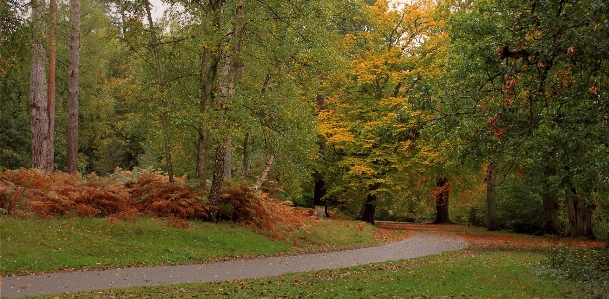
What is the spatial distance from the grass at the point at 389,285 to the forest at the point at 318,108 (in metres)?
2.45

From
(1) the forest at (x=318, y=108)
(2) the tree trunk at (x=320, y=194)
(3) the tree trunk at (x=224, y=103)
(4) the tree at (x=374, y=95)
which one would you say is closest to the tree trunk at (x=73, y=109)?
(1) the forest at (x=318, y=108)

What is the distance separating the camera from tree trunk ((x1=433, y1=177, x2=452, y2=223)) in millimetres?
35625

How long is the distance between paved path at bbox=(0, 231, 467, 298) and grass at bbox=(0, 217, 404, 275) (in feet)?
1.98

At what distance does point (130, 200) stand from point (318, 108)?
600 inches

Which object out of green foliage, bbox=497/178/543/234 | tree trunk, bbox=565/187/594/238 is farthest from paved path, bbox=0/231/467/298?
green foliage, bbox=497/178/543/234

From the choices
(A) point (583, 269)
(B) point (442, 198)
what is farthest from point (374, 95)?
(A) point (583, 269)

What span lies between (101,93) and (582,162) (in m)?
34.5

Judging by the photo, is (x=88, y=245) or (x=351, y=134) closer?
(x=88, y=245)

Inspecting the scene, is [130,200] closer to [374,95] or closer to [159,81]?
[159,81]

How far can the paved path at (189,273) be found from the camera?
9672mm

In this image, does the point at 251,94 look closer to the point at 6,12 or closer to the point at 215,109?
the point at 215,109

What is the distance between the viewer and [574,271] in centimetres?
1220

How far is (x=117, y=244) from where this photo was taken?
1352 cm

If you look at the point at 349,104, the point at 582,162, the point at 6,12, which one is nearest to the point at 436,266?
the point at 582,162
